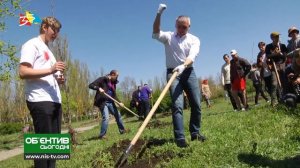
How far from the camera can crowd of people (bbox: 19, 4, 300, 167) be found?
4.36 meters

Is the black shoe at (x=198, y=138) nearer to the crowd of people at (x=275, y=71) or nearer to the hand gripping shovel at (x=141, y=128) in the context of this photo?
the hand gripping shovel at (x=141, y=128)

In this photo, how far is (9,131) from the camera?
33.7m

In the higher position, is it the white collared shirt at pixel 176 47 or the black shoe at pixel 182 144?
the white collared shirt at pixel 176 47

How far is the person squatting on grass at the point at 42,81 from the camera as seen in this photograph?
430 cm

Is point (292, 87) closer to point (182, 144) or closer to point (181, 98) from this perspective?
point (181, 98)

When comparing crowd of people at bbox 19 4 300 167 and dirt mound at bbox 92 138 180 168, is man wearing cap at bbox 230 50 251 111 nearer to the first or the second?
crowd of people at bbox 19 4 300 167

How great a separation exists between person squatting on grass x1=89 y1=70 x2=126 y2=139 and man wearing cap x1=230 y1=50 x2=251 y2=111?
11.5ft

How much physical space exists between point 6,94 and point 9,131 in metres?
9.36

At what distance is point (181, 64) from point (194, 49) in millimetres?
320

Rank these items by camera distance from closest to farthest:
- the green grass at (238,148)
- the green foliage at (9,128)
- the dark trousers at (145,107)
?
1. the green grass at (238,148)
2. the dark trousers at (145,107)
3. the green foliage at (9,128)

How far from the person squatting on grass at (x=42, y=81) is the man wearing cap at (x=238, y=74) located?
26.7 feet

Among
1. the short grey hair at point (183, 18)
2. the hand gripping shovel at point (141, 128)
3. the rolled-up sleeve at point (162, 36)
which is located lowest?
the hand gripping shovel at point (141, 128)

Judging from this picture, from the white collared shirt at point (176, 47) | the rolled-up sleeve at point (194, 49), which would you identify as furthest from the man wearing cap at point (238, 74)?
the white collared shirt at point (176, 47)

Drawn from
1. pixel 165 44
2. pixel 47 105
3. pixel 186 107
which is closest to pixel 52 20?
pixel 47 105
